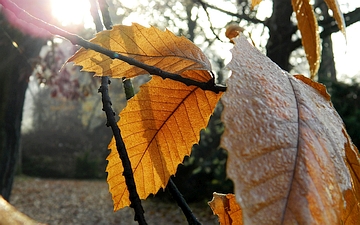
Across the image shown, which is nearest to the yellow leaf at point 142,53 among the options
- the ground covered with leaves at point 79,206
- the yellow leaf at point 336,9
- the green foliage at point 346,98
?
the yellow leaf at point 336,9

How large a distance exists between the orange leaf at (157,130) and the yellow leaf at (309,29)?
0.13 m

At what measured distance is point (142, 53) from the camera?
1.10ft

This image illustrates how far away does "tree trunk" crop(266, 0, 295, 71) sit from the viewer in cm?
385

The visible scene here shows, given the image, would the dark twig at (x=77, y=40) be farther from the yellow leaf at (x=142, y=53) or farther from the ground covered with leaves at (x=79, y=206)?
the ground covered with leaves at (x=79, y=206)

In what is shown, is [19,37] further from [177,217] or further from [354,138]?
[177,217]

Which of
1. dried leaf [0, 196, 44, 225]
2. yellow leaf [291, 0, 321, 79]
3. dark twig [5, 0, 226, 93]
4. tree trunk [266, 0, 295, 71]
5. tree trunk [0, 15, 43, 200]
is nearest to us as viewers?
dried leaf [0, 196, 44, 225]

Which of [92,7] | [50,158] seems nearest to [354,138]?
[92,7]

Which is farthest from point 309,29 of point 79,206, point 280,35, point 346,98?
point 79,206

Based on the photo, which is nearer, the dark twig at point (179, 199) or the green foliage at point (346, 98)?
the dark twig at point (179, 199)

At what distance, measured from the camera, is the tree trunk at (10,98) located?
2779 mm

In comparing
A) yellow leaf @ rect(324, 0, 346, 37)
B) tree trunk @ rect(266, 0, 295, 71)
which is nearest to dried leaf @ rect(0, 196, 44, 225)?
yellow leaf @ rect(324, 0, 346, 37)

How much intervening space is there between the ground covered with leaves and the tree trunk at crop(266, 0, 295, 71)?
4341 millimetres

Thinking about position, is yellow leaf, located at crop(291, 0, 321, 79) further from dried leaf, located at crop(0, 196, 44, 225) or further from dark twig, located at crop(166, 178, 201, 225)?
dried leaf, located at crop(0, 196, 44, 225)

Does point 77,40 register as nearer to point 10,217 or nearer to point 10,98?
point 10,217
